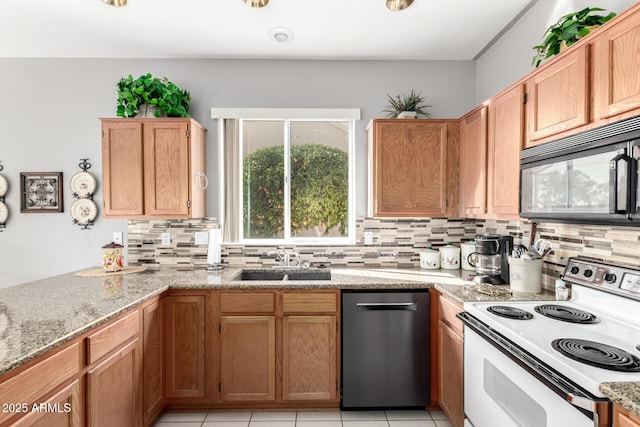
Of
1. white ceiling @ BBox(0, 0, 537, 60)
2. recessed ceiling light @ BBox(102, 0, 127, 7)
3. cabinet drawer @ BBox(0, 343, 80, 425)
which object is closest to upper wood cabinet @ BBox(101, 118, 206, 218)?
white ceiling @ BBox(0, 0, 537, 60)

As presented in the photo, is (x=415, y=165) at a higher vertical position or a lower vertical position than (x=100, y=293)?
higher

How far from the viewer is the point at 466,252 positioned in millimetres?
2635

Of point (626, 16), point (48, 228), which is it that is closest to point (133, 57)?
point (48, 228)

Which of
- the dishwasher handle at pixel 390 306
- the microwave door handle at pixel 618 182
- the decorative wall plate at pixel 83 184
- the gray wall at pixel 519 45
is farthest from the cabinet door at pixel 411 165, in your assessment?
the decorative wall plate at pixel 83 184

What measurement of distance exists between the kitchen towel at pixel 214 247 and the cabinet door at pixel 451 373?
1721 mm

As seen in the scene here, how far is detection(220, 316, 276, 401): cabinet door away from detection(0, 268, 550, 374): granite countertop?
9.7 inches

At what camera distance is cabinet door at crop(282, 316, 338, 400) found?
7.25 feet

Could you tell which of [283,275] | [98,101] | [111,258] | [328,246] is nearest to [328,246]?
[328,246]

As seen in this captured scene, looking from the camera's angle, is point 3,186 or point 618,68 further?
point 3,186

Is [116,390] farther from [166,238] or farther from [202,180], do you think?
[202,180]

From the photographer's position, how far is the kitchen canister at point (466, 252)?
8.57 ft

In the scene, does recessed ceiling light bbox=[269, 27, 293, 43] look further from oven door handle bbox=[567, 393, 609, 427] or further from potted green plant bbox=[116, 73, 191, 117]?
oven door handle bbox=[567, 393, 609, 427]

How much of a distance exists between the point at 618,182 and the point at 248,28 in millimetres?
2303

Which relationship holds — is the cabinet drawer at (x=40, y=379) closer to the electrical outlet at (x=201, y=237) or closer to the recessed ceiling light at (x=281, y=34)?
the electrical outlet at (x=201, y=237)
